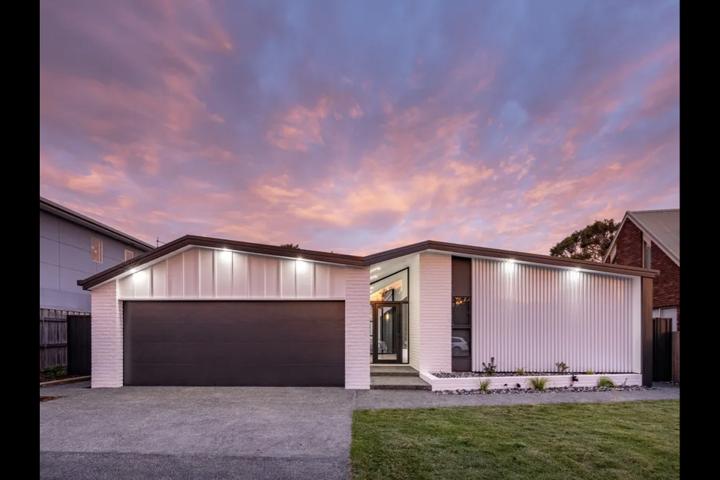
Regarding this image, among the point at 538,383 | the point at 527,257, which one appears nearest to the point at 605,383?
the point at 538,383

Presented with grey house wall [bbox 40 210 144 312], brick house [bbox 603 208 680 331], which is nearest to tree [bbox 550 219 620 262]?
brick house [bbox 603 208 680 331]

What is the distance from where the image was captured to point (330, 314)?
10281mm

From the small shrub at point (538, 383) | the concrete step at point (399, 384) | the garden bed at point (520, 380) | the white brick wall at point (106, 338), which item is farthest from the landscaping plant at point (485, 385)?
the white brick wall at point (106, 338)

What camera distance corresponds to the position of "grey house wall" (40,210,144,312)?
12906 mm

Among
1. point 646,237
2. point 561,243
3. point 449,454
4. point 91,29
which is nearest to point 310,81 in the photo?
point 91,29

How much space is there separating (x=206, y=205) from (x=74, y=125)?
18.4 feet

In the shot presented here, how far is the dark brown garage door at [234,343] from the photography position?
400 inches

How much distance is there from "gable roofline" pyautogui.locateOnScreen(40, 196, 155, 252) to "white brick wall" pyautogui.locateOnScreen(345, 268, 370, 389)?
32.8 feet

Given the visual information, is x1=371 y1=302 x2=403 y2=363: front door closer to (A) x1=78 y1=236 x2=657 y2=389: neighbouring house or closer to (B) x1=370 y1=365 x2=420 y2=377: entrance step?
(B) x1=370 y1=365 x2=420 y2=377: entrance step

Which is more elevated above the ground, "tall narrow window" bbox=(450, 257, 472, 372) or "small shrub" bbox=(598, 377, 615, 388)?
"tall narrow window" bbox=(450, 257, 472, 372)

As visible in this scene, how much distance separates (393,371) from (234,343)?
4.50 metres

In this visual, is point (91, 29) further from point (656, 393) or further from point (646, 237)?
point (646, 237)

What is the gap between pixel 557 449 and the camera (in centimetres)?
541

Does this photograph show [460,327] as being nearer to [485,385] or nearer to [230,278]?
[485,385]
